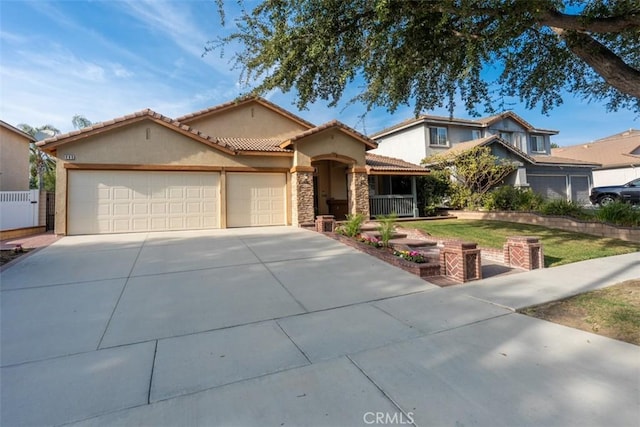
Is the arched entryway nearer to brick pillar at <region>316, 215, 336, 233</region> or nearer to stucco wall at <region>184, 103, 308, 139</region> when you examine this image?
stucco wall at <region>184, 103, 308, 139</region>

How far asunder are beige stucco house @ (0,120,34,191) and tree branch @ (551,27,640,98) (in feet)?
77.6

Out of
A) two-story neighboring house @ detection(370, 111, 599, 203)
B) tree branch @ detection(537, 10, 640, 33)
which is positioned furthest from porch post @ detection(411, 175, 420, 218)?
tree branch @ detection(537, 10, 640, 33)

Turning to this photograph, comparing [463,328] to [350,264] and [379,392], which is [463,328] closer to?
[379,392]

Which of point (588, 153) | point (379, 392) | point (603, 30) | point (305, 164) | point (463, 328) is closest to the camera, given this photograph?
point (379, 392)

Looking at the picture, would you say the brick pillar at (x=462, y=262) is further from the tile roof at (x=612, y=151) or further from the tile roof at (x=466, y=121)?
the tile roof at (x=612, y=151)

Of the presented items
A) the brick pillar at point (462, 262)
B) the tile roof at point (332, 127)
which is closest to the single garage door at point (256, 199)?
the tile roof at point (332, 127)

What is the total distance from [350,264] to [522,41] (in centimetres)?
756

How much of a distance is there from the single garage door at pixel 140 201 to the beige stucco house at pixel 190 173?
1.3 inches

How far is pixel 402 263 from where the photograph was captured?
736cm

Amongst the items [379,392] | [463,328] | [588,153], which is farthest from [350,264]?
[588,153]

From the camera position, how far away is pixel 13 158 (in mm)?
17516

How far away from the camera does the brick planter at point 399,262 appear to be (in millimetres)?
6883

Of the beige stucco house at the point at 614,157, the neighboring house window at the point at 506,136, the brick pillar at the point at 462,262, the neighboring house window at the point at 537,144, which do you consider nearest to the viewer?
the brick pillar at the point at 462,262

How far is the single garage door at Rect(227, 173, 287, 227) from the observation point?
45.8 feet
